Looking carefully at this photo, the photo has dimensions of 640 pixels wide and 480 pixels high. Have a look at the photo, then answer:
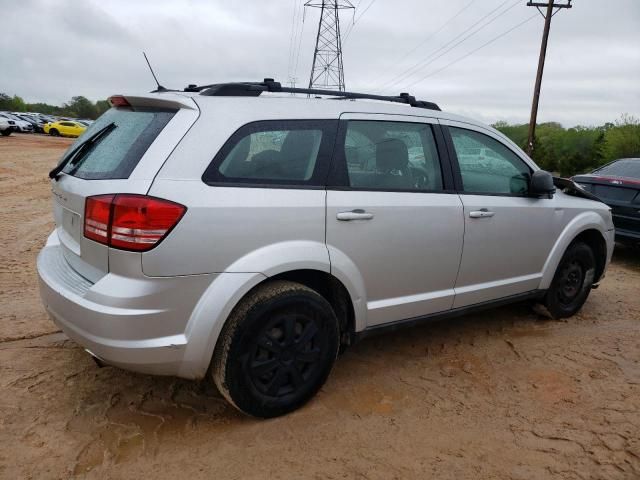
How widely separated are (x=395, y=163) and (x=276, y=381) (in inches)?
60.3

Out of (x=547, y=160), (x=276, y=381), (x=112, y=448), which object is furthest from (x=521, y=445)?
(x=547, y=160)

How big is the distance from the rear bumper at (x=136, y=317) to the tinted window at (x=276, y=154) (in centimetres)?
Answer: 56

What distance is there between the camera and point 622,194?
709cm

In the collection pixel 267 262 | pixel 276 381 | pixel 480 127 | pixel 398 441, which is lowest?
pixel 398 441

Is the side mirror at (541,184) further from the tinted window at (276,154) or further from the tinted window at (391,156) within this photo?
the tinted window at (276,154)

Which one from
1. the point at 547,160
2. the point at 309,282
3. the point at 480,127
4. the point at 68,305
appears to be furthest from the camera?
the point at 547,160

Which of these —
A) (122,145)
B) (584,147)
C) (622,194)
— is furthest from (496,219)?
(584,147)

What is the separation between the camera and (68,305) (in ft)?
8.52

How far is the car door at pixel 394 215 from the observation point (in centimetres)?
299

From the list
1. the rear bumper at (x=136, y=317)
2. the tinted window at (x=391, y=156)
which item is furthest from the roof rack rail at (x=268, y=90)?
the rear bumper at (x=136, y=317)

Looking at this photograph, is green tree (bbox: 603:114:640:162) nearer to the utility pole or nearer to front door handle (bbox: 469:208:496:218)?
the utility pole

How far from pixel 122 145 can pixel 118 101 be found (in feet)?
1.47

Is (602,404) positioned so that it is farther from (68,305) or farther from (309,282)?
(68,305)

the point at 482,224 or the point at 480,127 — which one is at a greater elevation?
the point at 480,127
